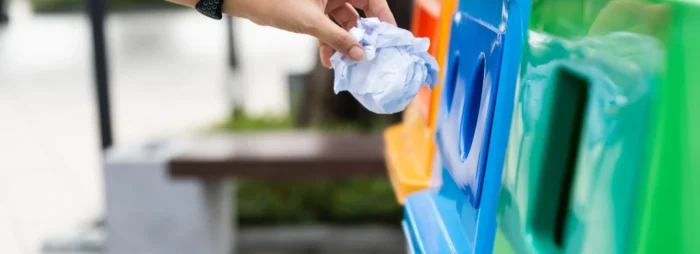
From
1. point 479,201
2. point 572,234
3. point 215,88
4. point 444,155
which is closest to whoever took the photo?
point 572,234

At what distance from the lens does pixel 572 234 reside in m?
0.96

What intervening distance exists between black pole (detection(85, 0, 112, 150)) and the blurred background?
0.18 metres

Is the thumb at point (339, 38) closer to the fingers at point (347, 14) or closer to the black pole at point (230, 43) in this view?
the fingers at point (347, 14)

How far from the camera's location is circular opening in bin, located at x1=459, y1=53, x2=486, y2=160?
123cm

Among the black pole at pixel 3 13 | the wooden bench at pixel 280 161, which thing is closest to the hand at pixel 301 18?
the wooden bench at pixel 280 161

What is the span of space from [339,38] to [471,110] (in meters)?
0.28

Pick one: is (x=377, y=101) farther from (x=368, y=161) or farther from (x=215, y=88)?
(x=215, y=88)

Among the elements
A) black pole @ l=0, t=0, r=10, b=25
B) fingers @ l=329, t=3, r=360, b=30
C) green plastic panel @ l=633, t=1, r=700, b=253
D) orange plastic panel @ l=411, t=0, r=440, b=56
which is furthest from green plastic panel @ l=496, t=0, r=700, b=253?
black pole @ l=0, t=0, r=10, b=25

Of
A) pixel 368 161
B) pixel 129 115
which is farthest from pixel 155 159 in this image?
pixel 129 115

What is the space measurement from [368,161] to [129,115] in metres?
4.58

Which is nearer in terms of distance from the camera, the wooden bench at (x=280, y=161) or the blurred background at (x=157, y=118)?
the wooden bench at (x=280, y=161)

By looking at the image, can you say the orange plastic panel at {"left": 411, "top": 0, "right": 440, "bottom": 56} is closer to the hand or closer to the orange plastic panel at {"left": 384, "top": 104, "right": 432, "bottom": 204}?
the orange plastic panel at {"left": 384, "top": 104, "right": 432, "bottom": 204}

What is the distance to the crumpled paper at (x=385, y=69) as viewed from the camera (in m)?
1.17

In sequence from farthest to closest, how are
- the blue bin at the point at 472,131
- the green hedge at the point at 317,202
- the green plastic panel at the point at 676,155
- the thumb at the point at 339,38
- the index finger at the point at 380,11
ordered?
the green hedge at the point at 317,202, the index finger at the point at 380,11, the thumb at the point at 339,38, the blue bin at the point at 472,131, the green plastic panel at the point at 676,155
